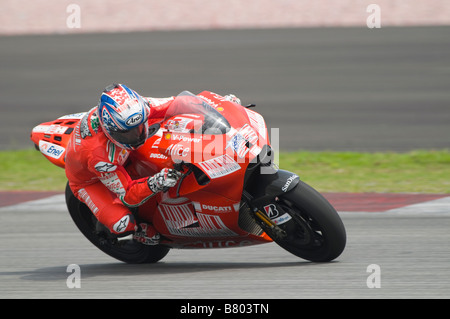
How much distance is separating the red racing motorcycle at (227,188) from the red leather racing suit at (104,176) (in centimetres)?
16

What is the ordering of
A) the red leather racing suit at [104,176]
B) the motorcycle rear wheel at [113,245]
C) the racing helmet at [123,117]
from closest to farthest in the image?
the racing helmet at [123,117], the red leather racing suit at [104,176], the motorcycle rear wheel at [113,245]

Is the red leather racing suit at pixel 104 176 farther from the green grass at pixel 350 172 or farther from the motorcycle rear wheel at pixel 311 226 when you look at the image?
the green grass at pixel 350 172

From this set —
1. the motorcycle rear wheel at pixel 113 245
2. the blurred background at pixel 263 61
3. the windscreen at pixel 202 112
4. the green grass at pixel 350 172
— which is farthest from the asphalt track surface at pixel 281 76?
the windscreen at pixel 202 112

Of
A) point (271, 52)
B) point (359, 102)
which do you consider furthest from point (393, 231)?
point (271, 52)

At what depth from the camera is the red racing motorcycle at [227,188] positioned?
15.5 ft

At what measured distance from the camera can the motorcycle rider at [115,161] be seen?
15.5 ft

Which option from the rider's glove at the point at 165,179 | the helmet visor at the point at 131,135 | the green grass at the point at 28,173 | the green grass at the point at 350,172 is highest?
the helmet visor at the point at 131,135

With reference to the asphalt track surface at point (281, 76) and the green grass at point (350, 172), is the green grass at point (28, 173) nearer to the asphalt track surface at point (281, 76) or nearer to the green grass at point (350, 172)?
the green grass at point (350, 172)

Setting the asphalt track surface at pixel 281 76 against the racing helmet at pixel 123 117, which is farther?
the asphalt track surface at pixel 281 76

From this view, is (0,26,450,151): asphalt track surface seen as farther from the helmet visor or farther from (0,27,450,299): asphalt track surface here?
the helmet visor

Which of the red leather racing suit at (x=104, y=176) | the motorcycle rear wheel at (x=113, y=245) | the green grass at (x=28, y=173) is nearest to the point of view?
the red leather racing suit at (x=104, y=176)

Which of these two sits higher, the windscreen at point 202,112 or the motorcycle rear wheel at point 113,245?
the windscreen at point 202,112

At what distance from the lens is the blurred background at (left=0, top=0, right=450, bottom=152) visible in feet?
40.7

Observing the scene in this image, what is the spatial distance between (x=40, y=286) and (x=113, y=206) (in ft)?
2.26
